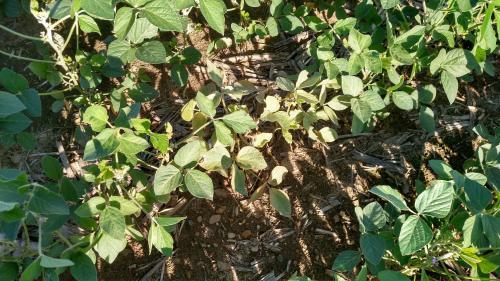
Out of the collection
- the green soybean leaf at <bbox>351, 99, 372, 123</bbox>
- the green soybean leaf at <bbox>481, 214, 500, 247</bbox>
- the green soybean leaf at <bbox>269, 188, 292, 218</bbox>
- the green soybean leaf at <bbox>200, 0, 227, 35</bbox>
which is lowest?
the green soybean leaf at <bbox>269, 188, 292, 218</bbox>

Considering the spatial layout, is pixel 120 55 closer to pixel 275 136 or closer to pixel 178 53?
pixel 178 53

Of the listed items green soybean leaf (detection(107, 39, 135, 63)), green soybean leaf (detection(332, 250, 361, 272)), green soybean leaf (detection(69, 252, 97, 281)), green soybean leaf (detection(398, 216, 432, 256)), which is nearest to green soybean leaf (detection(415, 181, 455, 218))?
green soybean leaf (detection(398, 216, 432, 256))

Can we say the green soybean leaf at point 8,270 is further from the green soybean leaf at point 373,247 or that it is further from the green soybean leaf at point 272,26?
the green soybean leaf at point 272,26

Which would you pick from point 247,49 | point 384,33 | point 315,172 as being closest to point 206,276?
point 315,172

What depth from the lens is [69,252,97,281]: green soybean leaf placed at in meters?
1.40

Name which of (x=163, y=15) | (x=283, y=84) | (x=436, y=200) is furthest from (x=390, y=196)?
(x=163, y=15)

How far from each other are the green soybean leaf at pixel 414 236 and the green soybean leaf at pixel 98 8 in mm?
959

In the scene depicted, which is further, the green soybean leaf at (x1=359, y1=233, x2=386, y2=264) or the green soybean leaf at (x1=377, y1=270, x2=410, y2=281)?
the green soybean leaf at (x1=359, y1=233, x2=386, y2=264)

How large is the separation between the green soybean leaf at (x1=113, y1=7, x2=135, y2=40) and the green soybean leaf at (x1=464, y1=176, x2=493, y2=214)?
103 cm

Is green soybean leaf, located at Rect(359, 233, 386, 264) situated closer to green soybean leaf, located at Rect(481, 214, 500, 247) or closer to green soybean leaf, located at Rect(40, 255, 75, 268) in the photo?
green soybean leaf, located at Rect(481, 214, 500, 247)

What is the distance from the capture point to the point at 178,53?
1917 millimetres

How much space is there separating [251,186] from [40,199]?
2.92 feet

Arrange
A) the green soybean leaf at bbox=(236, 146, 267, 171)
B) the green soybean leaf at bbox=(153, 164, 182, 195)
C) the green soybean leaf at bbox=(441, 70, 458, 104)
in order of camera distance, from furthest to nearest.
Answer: the green soybean leaf at bbox=(441, 70, 458, 104)
the green soybean leaf at bbox=(236, 146, 267, 171)
the green soybean leaf at bbox=(153, 164, 182, 195)

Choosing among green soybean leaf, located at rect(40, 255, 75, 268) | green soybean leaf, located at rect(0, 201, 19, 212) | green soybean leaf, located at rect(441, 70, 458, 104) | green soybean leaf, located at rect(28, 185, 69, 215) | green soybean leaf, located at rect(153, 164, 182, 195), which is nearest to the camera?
green soybean leaf, located at rect(0, 201, 19, 212)
